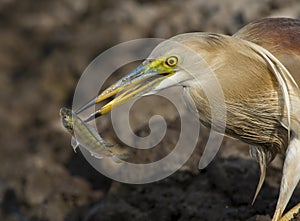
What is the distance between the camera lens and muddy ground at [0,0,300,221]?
507 cm

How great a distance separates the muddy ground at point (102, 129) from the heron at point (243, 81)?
0.63 meters

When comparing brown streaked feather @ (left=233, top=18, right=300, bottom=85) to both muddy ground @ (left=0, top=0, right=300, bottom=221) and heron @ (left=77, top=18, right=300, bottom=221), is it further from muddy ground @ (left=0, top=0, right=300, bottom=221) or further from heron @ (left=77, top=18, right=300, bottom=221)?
muddy ground @ (left=0, top=0, right=300, bottom=221)

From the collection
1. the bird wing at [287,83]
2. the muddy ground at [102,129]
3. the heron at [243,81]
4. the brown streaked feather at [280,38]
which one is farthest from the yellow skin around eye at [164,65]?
the muddy ground at [102,129]

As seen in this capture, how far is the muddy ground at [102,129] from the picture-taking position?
507 centimetres

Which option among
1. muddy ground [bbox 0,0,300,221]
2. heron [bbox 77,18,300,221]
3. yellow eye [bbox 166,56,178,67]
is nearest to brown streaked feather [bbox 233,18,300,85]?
heron [bbox 77,18,300,221]

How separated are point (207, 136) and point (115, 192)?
2.75 feet

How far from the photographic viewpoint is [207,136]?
Answer: 5508 millimetres

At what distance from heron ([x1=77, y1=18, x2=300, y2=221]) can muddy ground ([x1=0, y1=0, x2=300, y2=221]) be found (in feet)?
2.06

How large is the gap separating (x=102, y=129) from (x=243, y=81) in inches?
105

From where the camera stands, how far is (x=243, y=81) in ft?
13.4

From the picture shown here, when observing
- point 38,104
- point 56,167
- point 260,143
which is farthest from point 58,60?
point 260,143

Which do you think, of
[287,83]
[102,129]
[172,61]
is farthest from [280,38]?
[102,129]

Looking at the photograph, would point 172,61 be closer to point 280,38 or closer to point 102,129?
point 280,38

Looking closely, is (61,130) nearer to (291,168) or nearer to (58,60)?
(58,60)
